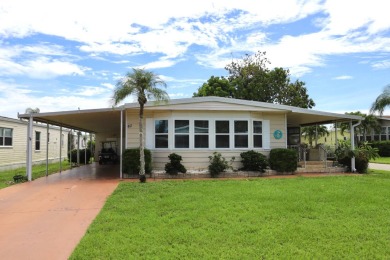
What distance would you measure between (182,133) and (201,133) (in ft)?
2.59

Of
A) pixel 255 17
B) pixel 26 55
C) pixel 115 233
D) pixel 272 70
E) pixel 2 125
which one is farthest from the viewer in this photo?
pixel 272 70

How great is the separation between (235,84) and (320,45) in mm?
15805

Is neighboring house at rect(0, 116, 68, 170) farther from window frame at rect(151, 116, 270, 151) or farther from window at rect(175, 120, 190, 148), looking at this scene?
window at rect(175, 120, 190, 148)

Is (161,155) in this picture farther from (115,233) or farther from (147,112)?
(115,233)

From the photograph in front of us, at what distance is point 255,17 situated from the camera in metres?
12.9

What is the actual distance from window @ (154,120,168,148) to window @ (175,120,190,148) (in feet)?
1.48

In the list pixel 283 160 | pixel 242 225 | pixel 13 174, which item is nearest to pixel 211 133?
pixel 283 160

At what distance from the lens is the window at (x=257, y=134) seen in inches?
553

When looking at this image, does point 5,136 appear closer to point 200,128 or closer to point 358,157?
point 200,128

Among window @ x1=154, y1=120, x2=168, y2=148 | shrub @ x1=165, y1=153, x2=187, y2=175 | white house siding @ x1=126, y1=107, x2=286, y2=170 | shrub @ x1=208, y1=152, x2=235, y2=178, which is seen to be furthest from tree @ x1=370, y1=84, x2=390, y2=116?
window @ x1=154, y1=120, x2=168, y2=148

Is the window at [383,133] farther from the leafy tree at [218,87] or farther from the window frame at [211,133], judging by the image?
the window frame at [211,133]

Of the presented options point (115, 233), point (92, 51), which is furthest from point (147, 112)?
point (115, 233)

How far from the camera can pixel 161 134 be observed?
532 inches

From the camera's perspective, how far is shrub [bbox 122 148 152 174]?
12406mm
